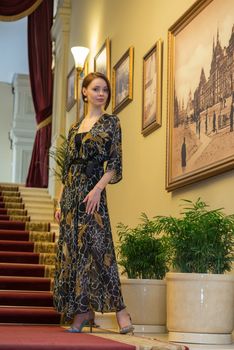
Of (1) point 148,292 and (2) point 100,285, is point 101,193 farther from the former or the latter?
(1) point 148,292

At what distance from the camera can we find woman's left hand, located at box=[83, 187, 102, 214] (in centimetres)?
442

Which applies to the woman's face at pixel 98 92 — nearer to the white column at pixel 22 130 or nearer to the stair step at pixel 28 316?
the stair step at pixel 28 316

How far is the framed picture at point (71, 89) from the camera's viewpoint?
34.0 ft

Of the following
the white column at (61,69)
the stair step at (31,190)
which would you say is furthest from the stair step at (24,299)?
the stair step at (31,190)

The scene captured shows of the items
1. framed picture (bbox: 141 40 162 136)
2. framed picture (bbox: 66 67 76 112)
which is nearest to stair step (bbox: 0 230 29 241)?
framed picture (bbox: 66 67 76 112)

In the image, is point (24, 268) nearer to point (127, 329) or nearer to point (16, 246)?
point (16, 246)

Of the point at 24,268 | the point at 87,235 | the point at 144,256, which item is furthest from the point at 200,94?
the point at 24,268

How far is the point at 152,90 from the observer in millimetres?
6582

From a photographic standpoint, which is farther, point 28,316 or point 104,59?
point 104,59

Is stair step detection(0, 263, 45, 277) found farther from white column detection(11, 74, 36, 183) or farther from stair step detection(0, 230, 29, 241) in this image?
white column detection(11, 74, 36, 183)

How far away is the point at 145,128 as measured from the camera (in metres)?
6.70

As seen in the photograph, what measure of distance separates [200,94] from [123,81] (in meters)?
2.35

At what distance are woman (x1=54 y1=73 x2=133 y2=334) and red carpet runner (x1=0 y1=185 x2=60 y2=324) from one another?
1656mm

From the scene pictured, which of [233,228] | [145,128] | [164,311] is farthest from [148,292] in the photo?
[145,128]
